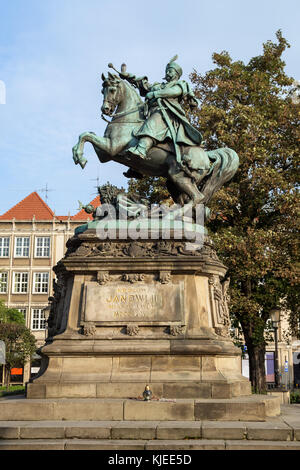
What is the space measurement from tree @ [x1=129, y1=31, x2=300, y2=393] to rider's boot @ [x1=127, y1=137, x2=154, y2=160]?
28.1ft

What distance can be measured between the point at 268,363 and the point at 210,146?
3860 cm

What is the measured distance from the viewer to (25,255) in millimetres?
55188

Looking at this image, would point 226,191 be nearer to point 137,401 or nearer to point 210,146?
point 210,146

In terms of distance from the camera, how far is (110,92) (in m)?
10.1

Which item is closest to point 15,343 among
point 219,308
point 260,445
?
point 219,308

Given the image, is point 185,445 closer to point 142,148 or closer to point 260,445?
point 260,445

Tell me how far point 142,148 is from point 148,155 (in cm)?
37

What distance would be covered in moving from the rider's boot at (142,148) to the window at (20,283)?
46.8 metres

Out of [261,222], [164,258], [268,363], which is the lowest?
[268,363]

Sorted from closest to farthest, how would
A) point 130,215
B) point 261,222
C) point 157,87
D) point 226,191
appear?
point 130,215 → point 157,87 → point 226,191 → point 261,222

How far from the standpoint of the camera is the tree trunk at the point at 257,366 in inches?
762

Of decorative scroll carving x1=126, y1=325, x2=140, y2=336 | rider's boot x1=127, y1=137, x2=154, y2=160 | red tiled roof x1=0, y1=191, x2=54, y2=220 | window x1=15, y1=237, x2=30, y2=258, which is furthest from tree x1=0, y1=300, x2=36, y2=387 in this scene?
decorative scroll carving x1=126, y1=325, x2=140, y2=336

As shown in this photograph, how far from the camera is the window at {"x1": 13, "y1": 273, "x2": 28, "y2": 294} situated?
2146 inches
